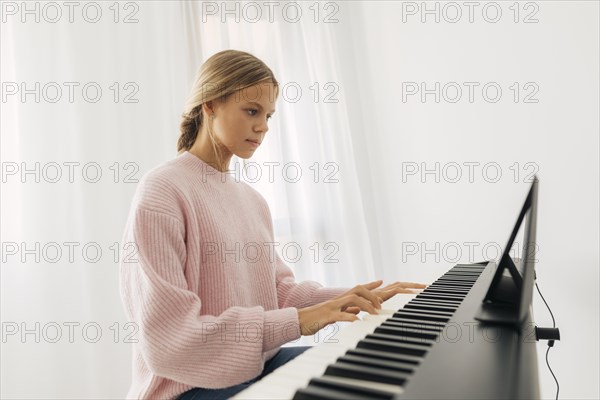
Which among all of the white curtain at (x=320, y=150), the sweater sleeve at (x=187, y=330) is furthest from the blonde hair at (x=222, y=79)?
the white curtain at (x=320, y=150)

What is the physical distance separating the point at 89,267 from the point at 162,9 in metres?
1.19

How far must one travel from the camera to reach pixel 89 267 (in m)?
2.03

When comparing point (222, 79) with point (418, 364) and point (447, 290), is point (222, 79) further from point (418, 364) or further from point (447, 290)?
point (418, 364)

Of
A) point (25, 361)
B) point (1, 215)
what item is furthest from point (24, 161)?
point (25, 361)

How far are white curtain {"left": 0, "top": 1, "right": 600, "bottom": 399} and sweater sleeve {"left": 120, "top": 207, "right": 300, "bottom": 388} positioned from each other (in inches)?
47.0

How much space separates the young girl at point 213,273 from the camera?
0.93m

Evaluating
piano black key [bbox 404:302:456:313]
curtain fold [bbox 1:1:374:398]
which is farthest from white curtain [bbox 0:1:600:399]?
piano black key [bbox 404:302:456:313]

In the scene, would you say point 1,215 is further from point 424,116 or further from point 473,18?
point 473,18

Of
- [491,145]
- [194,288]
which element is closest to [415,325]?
[194,288]

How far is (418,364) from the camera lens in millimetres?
599

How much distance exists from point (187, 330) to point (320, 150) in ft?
5.97

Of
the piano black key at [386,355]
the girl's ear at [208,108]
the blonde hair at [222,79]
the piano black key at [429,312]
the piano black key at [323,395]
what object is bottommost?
the piano black key at [429,312]

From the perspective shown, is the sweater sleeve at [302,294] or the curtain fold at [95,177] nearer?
the sweater sleeve at [302,294]

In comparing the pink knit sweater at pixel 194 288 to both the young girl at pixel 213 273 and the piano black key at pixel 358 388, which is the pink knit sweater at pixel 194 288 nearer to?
the young girl at pixel 213 273
